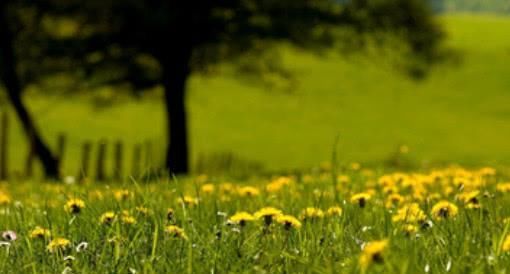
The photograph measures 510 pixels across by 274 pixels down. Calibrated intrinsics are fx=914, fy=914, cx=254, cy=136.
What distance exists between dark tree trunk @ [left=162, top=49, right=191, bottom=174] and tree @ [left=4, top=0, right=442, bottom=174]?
0.03 metres

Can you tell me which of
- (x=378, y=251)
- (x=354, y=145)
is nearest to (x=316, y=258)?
(x=378, y=251)

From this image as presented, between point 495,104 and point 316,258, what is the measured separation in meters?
59.1

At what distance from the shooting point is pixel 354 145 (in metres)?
47.7

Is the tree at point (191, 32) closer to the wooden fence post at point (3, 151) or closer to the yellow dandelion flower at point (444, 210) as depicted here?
the wooden fence post at point (3, 151)

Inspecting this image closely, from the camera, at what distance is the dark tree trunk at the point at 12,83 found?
2247 centimetres

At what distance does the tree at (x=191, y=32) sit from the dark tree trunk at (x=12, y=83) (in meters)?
0.94

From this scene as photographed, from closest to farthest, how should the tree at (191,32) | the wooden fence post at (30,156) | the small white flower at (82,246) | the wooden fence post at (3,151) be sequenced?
the small white flower at (82,246), the tree at (191,32), the wooden fence post at (30,156), the wooden fence post at (3,151)

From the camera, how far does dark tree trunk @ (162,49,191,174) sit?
22.8 m

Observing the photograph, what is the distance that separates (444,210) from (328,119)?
167ft

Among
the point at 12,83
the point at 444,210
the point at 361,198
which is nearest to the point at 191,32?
the point at 12,83

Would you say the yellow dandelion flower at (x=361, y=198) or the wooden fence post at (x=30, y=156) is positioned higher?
the yellow dandelion flower at (x=361, y=198)

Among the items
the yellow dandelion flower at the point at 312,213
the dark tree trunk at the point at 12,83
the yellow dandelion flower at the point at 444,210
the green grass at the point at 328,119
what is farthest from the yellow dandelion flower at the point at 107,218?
the green grass at the point at 328,119

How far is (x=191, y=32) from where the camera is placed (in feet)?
73.8

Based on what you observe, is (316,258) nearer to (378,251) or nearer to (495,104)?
(378,251)
